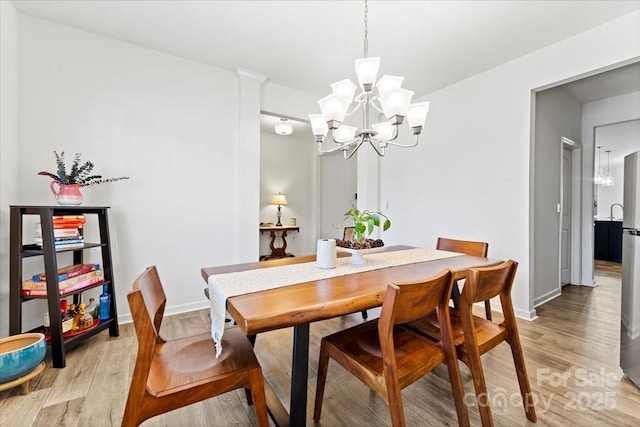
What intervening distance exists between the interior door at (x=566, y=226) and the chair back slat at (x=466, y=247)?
93.8 inches

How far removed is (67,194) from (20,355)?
1086 mm

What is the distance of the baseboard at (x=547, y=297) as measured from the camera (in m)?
3.16

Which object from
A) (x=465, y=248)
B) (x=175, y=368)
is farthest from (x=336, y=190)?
(x=175, y=368)

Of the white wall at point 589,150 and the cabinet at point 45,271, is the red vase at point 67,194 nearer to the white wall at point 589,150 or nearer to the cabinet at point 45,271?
Answer: the cabinet at point 45,271

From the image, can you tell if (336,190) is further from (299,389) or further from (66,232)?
(299,389)

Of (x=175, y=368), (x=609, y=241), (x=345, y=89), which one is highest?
(x=345, y=89)

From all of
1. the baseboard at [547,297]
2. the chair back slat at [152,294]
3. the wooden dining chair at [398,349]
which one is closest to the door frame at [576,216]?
the baseboard at [547,297]

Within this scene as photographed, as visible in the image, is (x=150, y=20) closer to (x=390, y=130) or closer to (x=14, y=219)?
(x=14, y=219)

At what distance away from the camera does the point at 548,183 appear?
326cm

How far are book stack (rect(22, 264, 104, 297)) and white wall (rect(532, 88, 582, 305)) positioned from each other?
410 centimetres

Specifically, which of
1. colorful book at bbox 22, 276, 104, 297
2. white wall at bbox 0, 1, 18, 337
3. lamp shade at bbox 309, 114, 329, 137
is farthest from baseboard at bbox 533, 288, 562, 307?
white wall at bbox 0, 1, 18, 337

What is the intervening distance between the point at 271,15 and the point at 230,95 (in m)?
1.14

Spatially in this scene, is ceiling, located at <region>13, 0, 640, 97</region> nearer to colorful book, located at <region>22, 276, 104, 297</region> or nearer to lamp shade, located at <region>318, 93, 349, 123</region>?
lamp shade, located at <region>318, 93, 349, 123</region>

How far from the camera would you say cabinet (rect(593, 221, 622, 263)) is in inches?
225
